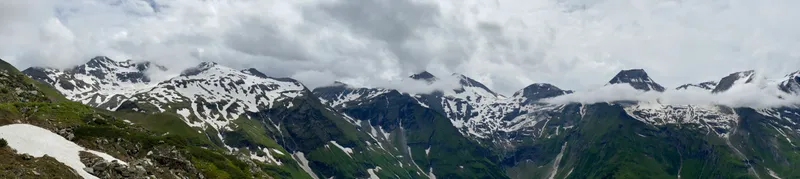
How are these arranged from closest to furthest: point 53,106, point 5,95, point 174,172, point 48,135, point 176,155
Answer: point 48,135 → point 174,172 → point 176,155 → point 5,95 → point 53,106

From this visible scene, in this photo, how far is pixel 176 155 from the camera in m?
109

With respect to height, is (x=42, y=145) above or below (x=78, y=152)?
above

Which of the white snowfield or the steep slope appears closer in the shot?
the steep slope

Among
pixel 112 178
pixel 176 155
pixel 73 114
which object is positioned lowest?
pixel 112 178

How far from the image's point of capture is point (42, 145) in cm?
7462

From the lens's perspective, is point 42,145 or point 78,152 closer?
point 42,145

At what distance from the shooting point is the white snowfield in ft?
234

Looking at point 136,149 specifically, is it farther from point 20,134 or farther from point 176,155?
point 20,134

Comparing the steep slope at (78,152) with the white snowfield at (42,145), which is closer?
the steep slope at (78,152)

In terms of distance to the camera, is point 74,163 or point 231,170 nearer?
point 74,163

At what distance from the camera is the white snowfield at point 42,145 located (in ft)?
234

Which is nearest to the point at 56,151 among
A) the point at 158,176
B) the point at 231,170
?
the point at 158,176

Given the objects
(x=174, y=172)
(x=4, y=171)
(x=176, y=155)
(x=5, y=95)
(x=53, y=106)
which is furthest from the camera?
(x=53, y=106)

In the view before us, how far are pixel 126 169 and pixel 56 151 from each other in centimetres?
905
